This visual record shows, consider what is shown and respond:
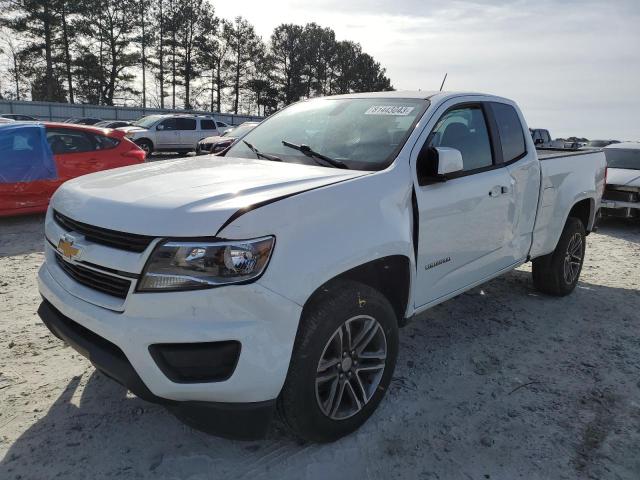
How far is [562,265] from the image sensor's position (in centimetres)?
489

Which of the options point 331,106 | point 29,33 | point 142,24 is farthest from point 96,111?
point 331,106

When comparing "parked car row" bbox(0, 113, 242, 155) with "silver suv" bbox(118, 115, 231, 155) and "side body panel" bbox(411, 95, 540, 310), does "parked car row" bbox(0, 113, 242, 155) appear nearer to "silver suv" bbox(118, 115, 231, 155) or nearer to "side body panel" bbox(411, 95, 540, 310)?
"silver suv" bbox(118, 115, 231, 155)

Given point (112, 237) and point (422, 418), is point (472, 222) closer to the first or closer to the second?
point (422, 418)

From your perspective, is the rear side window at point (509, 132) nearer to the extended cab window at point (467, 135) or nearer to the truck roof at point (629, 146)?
the extended cab window at point (467, 135)

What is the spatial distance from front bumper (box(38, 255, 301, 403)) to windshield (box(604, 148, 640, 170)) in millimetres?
10240

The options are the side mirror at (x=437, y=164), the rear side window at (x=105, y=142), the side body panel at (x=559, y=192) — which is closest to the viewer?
the side mirror at (x=437, y=164)

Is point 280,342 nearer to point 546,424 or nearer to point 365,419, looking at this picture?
point 365,419

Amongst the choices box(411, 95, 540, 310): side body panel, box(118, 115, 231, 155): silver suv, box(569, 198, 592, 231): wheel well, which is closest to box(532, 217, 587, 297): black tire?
box(569, 198, 592, 231): wheel well

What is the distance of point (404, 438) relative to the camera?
2711 mm

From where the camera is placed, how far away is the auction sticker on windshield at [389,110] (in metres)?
3.31

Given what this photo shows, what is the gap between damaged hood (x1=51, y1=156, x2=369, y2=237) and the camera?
6.93 ft

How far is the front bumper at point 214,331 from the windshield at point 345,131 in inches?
46.3

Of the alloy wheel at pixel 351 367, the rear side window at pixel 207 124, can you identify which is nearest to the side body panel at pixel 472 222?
the alloy wheel at pixel 351 367

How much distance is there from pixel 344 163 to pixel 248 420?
1.53m
